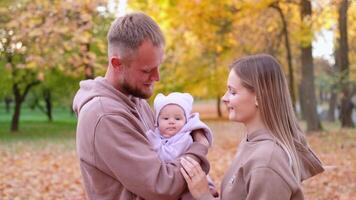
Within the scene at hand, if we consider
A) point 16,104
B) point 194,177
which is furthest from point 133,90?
point 16,104

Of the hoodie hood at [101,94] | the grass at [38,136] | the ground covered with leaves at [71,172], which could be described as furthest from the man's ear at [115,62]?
the grass at [38,136]

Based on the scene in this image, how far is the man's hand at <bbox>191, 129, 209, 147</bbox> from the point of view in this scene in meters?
3.02

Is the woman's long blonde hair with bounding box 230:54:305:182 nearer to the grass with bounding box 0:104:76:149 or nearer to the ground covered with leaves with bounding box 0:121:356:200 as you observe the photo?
the ground covered with leaves with bounding box 0:121:356:200

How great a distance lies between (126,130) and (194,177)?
1.24 ft

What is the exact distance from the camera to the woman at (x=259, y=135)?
2629mm

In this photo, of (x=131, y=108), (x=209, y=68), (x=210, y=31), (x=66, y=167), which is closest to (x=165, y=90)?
(x=209, y=68)

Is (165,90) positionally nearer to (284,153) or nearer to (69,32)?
(69,32)

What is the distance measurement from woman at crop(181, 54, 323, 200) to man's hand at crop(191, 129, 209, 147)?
0.68 ft

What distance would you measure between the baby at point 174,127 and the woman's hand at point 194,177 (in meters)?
0.07

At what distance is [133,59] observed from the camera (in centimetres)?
284

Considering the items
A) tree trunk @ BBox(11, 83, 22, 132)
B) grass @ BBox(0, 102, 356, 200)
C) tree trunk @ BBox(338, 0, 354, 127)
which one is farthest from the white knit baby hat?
tree trunk @ BBox(11, 83, 22, 132)

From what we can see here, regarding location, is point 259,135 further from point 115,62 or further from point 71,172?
point 71,172

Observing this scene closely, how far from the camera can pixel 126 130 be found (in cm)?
280

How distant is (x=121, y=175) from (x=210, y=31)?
20.2 metres
